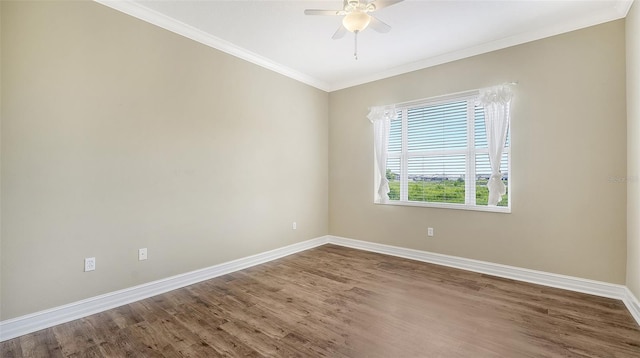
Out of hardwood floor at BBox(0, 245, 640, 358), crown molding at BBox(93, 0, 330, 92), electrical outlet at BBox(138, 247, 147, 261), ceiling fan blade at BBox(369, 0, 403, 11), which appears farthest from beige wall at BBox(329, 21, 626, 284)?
electrical outlet at BBox(138, 247, 147, 261)

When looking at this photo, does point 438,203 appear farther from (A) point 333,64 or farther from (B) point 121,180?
(B) point 121,180

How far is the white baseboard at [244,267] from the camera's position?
214cm

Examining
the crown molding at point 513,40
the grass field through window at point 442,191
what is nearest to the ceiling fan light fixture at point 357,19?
the crown molding at point 513,40

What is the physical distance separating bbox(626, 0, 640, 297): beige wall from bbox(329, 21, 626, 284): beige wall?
0.10 meters

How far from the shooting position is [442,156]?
153 inches

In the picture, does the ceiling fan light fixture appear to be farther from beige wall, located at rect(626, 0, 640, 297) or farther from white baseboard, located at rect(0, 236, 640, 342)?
white baseboard, located at rect(0, 236, 640, 342)

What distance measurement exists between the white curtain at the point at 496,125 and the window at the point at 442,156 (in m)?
0.10

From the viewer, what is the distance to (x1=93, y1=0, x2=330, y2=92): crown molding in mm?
2582

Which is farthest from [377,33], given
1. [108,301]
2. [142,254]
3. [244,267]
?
[108,301]

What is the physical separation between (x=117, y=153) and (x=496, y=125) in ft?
13.7

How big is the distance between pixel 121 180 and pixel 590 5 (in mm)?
4821

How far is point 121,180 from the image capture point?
256 centimetres

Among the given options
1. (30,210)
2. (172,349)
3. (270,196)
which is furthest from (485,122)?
(30,210)

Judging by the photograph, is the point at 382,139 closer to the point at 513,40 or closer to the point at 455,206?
the point at 455,206
